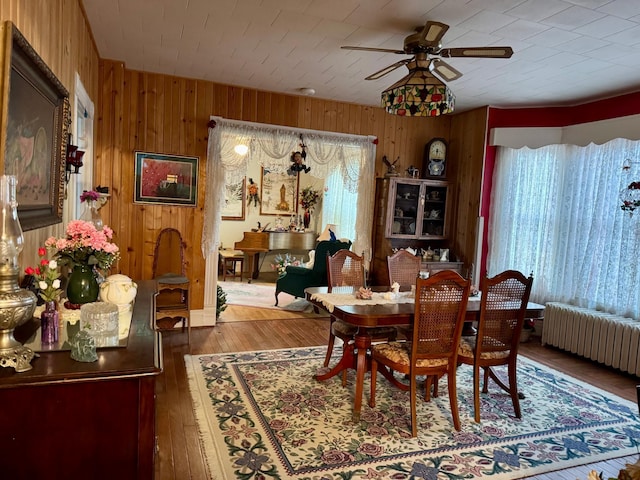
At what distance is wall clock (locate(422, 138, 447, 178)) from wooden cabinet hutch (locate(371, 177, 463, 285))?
5.4 inches

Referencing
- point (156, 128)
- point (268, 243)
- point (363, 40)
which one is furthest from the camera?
point (268, 243)

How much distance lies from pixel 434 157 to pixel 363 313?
3.57 m

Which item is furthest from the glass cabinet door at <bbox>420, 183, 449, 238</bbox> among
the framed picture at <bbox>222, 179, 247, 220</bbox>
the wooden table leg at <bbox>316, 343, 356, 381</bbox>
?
the framed picture at <bbox>222, 179, 247, 220</bbox>

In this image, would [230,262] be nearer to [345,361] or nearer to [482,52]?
[345,361]

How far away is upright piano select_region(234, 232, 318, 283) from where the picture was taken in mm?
8188

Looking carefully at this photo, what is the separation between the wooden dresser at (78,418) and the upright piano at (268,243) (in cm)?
671

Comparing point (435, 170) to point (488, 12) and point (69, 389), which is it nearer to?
point (488, 12)

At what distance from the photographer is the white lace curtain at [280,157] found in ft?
16.4

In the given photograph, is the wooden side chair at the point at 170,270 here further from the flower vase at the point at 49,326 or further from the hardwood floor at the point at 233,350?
the flower vase at the point at 49,326

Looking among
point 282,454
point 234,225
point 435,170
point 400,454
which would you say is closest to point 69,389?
point 282,454

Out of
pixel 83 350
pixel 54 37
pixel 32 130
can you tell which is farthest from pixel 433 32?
pixel 83 350

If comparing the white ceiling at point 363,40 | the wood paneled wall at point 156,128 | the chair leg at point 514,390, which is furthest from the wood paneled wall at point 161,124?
the chair leg at point 514,390

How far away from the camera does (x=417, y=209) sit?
5.79 metres

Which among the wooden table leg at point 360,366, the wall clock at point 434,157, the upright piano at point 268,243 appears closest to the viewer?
the wooden table leg at point 360,366
